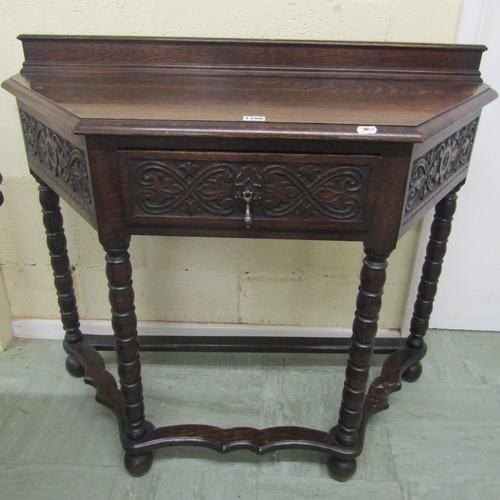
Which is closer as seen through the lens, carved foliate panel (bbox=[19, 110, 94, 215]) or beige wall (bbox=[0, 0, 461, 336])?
carved foliate panel (bbox=[19, 110, 94, 215])

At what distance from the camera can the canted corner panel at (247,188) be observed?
0.92 m

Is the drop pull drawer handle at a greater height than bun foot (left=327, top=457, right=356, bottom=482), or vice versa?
the drop pull drawer handle

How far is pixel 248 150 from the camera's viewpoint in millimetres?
909

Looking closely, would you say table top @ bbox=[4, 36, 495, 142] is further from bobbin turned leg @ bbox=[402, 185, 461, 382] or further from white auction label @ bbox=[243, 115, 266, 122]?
bobbin turned leg @ bbox=[402, 185, 461, 382]

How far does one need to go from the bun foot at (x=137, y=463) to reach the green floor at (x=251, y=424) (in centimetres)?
2

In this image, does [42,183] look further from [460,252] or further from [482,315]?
[482,315]

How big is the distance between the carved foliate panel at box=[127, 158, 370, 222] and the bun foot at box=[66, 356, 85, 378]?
81 centimetres

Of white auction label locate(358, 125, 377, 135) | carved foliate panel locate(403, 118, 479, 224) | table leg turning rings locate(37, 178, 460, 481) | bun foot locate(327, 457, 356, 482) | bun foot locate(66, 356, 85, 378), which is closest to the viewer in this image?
white auction label locate(358, 125, 377, 135)

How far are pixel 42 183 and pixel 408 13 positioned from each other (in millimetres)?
1003

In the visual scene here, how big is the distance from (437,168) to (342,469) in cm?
75

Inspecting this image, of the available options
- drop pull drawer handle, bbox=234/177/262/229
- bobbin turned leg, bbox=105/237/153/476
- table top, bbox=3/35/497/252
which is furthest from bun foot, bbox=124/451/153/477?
drop pull drawer handle, bbox=234/177/262/229

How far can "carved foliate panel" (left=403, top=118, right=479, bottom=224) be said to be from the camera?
0.96 m

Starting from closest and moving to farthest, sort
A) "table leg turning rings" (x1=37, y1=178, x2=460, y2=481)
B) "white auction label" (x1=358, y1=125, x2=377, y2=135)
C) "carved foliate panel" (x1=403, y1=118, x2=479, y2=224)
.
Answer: "white auction label" (x1=358, y1=125, x2=377, y2=135) < "carved foliate panel" (x1=403, y1=118, x2=479, y2=224) < "table leg turning rings" (x1=37, y1=178, x2=460, y2=481)

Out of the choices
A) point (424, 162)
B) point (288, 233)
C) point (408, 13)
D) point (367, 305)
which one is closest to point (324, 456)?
point (367, 305)
